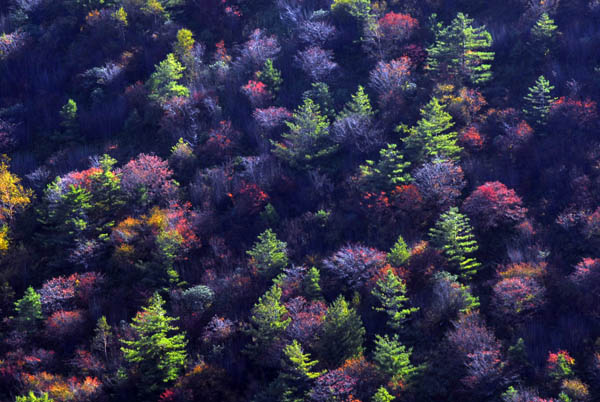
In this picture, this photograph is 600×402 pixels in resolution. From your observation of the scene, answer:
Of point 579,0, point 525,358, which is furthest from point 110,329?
point 579,0

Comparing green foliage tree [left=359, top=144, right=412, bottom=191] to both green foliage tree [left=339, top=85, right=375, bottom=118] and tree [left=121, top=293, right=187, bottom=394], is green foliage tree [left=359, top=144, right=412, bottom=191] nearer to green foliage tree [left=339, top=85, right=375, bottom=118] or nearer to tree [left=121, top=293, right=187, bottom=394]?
green foliage tree [left=339, top=85, right=375, bottom=118]

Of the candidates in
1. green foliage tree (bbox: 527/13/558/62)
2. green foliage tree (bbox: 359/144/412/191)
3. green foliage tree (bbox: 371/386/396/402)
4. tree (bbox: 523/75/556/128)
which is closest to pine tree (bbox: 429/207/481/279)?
green foliage tree (bbox: 359/144/412/191)

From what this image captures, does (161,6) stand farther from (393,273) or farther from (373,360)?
(373,360)

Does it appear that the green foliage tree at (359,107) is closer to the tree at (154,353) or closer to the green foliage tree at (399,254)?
the green foliage tree at (399,254)

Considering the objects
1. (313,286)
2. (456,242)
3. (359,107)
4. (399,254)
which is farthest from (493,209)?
(359,107)

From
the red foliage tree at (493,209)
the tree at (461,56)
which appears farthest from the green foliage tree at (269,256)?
the tree at (461,56)

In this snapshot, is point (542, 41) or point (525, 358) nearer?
point (525, 358)

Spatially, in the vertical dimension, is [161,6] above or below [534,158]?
above
